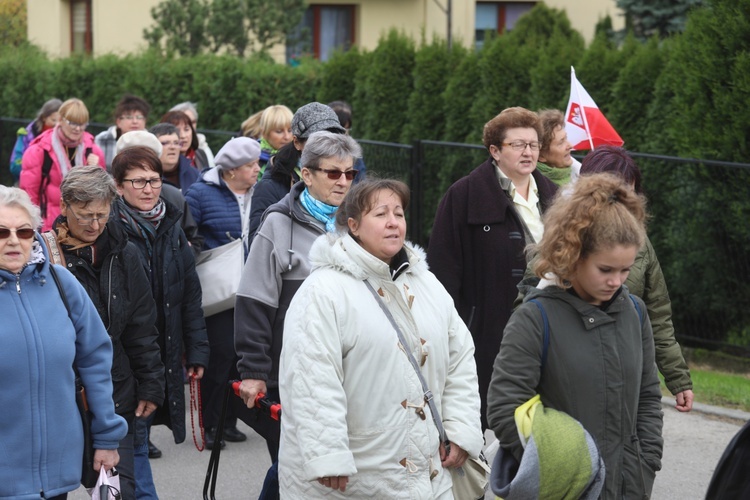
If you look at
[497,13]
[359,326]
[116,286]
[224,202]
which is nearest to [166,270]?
[116,286]

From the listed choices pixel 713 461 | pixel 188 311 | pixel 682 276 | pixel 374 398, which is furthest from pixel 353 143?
pixel 682 276

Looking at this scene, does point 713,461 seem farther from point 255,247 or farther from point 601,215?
point 601,215

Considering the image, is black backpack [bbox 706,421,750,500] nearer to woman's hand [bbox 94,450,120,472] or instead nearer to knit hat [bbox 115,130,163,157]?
woman's hand [bbox 94,450,120,472]

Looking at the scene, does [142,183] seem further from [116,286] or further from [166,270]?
[116,286]

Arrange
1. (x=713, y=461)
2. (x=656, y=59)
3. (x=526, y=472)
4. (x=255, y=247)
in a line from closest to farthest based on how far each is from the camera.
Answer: (x=526, y=472)
(x=255, y=247)
(x=713, y=461)
(x=656, y=59)

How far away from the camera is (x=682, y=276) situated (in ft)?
33.4

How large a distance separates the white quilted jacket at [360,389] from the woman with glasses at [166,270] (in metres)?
1.77

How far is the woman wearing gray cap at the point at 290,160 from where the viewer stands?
20.1 ft

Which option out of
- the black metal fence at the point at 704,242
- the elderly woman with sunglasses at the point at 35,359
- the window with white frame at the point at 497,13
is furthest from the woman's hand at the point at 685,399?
the window with white frame at the point at 497,13

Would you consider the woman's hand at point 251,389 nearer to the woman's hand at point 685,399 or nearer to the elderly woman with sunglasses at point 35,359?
the elderly woman with sunglasses at point 35,359

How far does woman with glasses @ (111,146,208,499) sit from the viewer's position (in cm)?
589

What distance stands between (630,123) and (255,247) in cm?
662

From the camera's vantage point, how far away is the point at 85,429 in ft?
14.5

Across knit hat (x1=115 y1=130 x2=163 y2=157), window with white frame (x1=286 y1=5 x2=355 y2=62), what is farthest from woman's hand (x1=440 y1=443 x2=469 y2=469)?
window with white frame (x1=286 y1=5 x2=355 y2=62)
